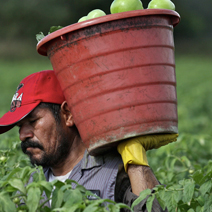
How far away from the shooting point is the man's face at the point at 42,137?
247 centimetres

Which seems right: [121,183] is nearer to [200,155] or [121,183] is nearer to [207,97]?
[200,155]

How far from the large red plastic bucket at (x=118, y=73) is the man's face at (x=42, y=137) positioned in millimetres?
423

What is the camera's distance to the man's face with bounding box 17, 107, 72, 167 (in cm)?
247

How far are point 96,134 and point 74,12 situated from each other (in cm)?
3949

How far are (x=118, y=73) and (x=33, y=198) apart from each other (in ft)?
2.42

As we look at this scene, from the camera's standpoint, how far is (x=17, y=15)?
43219 mm

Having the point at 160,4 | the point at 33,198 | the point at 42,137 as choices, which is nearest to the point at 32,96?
the point at 42,137

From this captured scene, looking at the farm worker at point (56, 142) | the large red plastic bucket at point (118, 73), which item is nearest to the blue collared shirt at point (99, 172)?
the farm worker at point (56, 142)

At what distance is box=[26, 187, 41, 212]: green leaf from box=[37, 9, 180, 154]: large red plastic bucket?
1.86 ft

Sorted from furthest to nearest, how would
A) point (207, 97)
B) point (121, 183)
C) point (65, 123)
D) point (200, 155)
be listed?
point (207, 97)
point (200, 155)
point (65, 123)
point (121, 183)

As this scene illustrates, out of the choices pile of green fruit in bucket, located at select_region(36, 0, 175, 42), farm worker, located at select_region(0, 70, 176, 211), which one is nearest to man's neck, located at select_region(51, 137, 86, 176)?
farm worker, located at select_region(0, 70, 176, 211)

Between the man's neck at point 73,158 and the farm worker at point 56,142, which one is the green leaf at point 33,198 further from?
the man's neck at point 73,158

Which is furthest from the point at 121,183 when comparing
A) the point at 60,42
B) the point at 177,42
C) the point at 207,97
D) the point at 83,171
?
the point at 177,42

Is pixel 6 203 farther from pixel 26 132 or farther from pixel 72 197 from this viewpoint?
pixel 26 132
